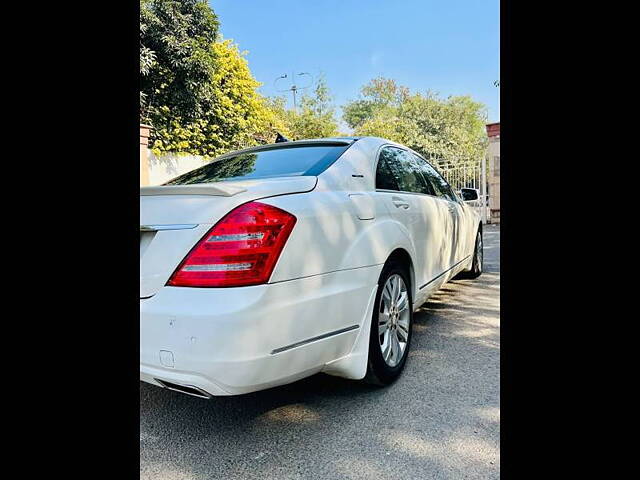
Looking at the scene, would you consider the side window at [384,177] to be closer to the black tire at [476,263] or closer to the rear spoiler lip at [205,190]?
the rear spoiler lip at [205,190]

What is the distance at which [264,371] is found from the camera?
5.96 feet

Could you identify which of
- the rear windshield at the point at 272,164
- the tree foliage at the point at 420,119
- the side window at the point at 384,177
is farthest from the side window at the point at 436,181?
the tree foliage at the point at 420,119

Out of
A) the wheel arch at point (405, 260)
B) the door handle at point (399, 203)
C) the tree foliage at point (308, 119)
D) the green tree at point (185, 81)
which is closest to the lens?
the wheel arch at point (405, 260)

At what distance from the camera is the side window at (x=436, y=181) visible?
3.95 metres

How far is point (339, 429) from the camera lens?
2.15 metres

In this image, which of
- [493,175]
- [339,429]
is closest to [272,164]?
[339,429]

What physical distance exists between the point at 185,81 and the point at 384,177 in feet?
31.0

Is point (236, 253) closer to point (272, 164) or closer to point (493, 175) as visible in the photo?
point (272, 164)

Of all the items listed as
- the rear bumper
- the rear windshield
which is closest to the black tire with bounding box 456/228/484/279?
the rear windshield

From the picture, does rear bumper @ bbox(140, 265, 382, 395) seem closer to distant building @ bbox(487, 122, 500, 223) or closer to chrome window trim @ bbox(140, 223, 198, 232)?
chrome window trim @ bbox(140, 223, 198, 232)

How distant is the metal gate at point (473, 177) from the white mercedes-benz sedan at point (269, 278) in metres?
10.2

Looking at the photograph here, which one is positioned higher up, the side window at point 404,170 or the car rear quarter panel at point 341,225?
the side window at point 404,170
